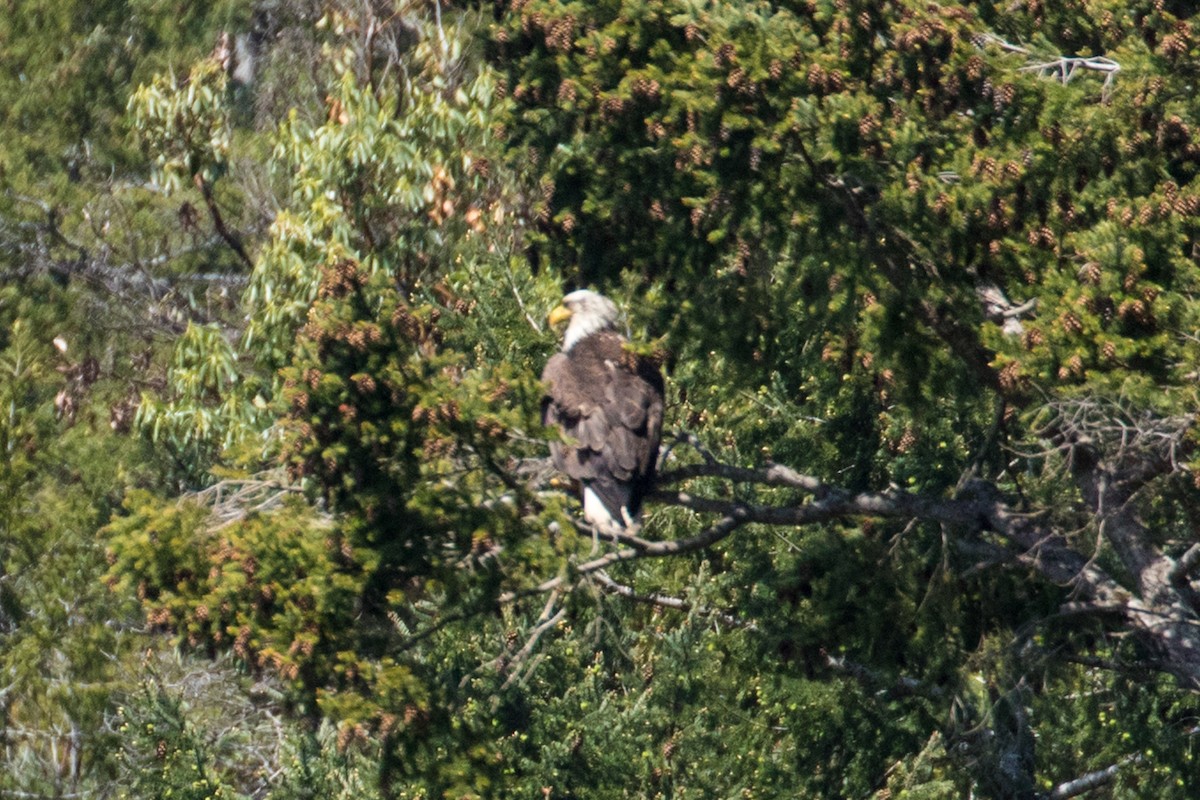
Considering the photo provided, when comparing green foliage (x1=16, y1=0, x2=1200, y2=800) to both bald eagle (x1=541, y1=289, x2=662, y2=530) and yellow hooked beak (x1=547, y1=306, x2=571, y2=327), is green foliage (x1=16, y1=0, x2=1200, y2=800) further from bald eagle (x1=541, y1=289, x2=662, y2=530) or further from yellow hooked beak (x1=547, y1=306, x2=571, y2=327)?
yellow hooked beak (x1=547, y1=306, x2=571, y2=327)

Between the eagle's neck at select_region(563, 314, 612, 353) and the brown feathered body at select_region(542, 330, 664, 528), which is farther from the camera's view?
the eagle's neck at select_region(563, 314, 612, 353)

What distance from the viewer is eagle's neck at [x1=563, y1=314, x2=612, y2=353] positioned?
8625 mm

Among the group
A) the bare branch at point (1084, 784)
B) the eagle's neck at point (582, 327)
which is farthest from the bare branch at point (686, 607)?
the bare branch at point (1084, 784)

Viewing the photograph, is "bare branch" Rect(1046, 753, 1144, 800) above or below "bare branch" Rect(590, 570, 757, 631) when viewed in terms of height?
below

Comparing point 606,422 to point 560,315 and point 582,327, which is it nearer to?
point 582,327

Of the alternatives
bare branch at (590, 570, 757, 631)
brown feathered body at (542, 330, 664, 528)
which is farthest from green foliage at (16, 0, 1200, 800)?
brown feathered body at (542, 330, 664, 528)

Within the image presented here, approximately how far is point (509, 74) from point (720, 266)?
3.70ft

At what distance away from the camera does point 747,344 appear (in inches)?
284

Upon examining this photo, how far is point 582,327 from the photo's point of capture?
8766mm

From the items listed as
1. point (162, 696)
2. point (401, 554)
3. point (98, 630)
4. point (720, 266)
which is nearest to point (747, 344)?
point (720, 266)

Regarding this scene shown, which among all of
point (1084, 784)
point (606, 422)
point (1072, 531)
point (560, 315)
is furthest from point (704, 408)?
point (1072, 531)

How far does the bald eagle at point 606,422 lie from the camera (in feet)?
24.9

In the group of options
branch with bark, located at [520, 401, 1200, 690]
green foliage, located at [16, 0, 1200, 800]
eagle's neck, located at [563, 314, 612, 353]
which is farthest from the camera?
eagle's neck, located at [563, 314, 612, 353]

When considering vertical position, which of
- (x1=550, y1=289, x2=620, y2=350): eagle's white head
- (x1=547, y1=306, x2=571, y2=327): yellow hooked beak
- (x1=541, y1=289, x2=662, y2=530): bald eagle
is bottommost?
(x1=547, y1=306, x2=571, y2=327): yellow hooked beak
